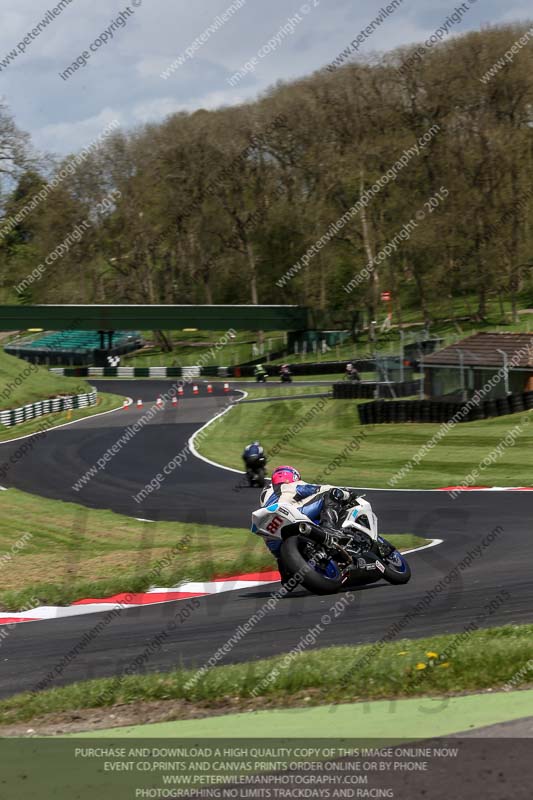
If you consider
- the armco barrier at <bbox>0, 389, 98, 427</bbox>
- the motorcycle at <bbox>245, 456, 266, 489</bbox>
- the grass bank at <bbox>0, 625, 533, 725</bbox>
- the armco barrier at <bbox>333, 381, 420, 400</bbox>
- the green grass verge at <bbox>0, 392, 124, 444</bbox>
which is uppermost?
the grass bank at <bbox>0, 625, 533, 725</bbox>

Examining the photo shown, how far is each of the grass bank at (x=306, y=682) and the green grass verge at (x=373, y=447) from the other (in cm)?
1519

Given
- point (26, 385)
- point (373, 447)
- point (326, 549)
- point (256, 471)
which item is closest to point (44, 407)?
point (26, 385)

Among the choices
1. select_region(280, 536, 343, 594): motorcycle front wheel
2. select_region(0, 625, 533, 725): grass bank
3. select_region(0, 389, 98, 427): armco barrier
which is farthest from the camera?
select_region(0, 389, 98, 427): armco barrier

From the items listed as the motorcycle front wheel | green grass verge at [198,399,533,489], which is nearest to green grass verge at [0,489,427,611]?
the motorcycle front wheel

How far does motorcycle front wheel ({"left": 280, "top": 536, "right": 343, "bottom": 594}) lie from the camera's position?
1146 centimetres

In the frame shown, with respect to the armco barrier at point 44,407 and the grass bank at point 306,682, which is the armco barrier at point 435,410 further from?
the grass bank at point 306,682

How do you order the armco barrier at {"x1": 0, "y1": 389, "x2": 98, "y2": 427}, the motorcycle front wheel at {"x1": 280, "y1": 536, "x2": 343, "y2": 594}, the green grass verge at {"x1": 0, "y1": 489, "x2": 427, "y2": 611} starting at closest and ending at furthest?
the motorcycle front wheel at {"x1": 280, "y1": 536, "x2": 343, "y2": 594} → the green grass verge at {"x1": 0, "y1": 489, "x2": 427, "y2": 611} → the armco barrier at {"x1": 0, "y1": 389, "x2": 98, "y2": 427}

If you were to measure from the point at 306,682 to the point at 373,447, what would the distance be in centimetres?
2348

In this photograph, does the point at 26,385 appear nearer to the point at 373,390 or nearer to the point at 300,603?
the point at 373,390

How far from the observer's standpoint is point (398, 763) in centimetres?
529

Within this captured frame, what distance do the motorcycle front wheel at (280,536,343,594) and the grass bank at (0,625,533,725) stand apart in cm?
339

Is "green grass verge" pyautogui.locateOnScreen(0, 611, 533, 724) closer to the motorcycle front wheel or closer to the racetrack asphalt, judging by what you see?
the racetrack asphalt

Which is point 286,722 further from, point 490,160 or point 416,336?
point 490,160

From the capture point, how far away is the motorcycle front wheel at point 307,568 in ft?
37.6
